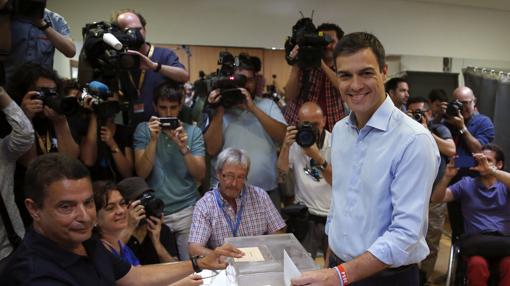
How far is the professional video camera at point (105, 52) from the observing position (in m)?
2.12

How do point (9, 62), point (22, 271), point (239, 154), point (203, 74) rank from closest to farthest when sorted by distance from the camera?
1. point (22, 271)
2. point (9, 62)
3. point (239, 154)
4. point (203, 74)

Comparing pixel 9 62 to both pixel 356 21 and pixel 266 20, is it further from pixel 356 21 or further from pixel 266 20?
pixel 356 21

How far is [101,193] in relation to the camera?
6.08 feet

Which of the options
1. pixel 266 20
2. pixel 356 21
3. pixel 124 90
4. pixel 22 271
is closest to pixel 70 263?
pixel 22 271

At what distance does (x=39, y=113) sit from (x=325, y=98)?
1.74 m

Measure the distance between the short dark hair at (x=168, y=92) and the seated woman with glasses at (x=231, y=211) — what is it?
1.51 ft

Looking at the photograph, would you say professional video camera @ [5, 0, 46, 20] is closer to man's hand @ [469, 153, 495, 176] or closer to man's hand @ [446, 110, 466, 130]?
man's hand @ [469, 153, 495, 176]

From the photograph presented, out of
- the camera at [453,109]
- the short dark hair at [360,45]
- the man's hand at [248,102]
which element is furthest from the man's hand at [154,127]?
the camera at [453,109]

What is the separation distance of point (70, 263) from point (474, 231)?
7.92ft

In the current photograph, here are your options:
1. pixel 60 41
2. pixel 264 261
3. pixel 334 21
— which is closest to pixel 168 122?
pixel 60 41

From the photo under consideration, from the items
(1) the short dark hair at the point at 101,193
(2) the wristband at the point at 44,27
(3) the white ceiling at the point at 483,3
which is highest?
(3) the white ceiling at the point at 483,3

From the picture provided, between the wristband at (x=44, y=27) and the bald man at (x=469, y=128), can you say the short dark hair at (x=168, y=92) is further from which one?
the bald man at (x=469, y=128)

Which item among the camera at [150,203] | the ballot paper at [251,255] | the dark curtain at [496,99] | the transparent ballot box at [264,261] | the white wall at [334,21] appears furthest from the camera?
the dark curtain at [496,99]

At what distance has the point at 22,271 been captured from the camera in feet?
3.69
